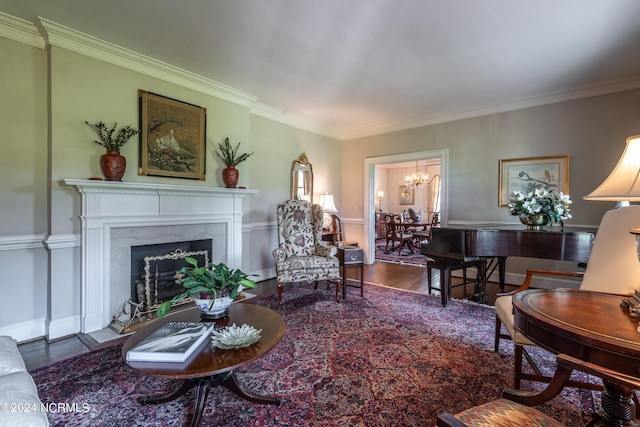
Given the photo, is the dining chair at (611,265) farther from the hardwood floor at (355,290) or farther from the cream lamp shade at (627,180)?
the hardwood floor at (355,290)

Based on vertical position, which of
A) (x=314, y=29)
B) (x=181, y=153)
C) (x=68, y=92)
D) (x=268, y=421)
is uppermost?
(x=314, y=29)

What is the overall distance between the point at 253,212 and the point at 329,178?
197 cm

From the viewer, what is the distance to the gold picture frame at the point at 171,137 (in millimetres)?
3100

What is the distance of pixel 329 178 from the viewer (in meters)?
5.87

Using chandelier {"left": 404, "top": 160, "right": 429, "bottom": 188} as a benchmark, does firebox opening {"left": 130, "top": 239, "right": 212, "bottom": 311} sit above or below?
below

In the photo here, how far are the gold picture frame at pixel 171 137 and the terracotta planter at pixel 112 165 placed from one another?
0.95ft

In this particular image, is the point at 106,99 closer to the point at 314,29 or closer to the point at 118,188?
the point at 118,188

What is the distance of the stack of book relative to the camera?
1.30 metres

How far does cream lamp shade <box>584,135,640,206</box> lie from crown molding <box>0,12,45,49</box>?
414 centimetres

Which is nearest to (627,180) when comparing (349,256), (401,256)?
(349,256)

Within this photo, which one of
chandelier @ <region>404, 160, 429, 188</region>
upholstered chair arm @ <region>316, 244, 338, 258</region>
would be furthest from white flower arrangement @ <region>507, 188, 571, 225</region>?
chandelier @ <region>404, 160, 429, 188</region>

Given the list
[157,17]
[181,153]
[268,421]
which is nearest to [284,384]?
[268,421]

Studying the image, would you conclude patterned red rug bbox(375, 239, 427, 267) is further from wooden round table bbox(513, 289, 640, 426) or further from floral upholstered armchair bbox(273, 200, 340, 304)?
wooden round table bbox(513, 289, 640, 426)

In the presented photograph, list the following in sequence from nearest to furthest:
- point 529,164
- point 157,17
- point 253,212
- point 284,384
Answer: point 284,384, point 157,17, point 529,164, point 253,212
